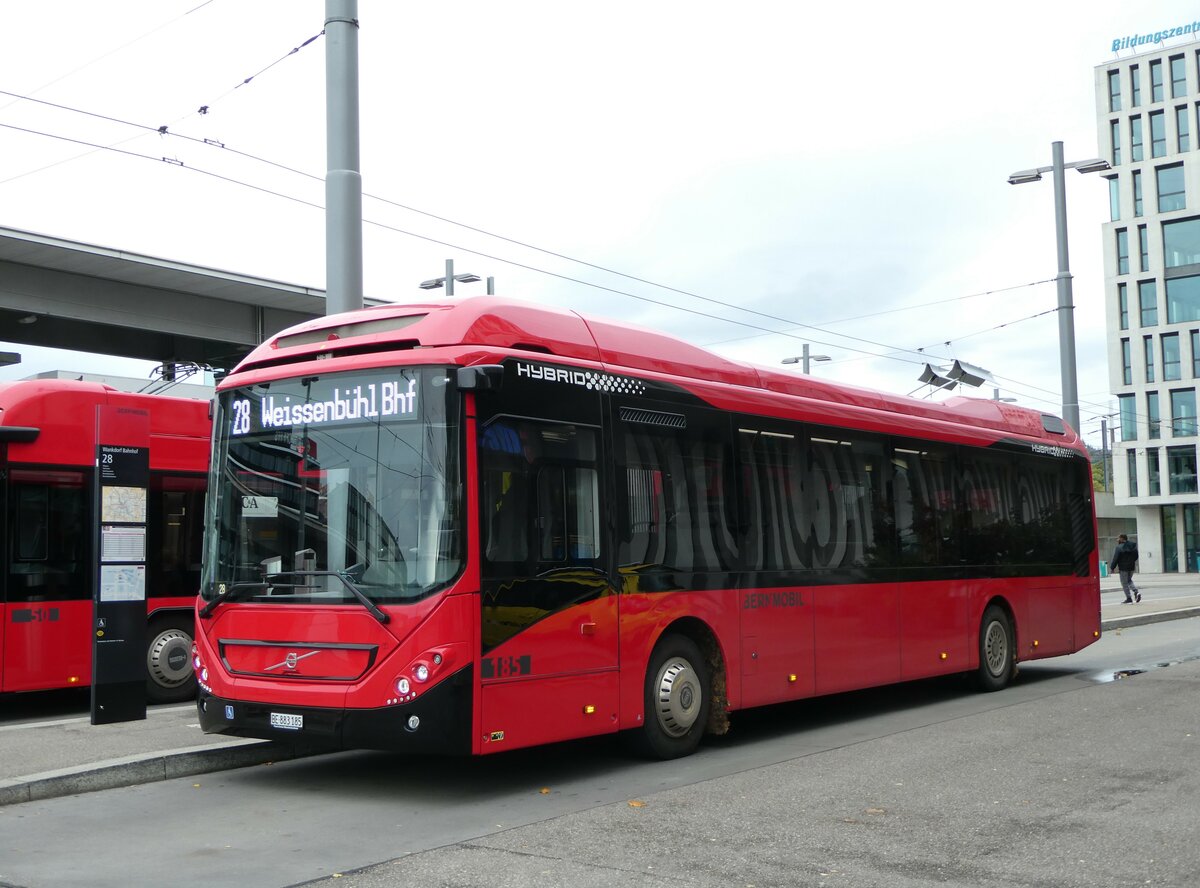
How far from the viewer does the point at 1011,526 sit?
1512 cm

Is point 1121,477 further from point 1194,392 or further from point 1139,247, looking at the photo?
point 1139,247

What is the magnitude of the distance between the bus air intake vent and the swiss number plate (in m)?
3.15

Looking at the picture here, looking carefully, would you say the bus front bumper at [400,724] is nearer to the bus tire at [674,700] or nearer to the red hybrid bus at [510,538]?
the red hybrid bus at [510,538]

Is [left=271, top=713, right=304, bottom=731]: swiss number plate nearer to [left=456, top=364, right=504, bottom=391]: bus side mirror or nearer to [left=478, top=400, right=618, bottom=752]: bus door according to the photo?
[left=478, top=400, right=618, bottom=752]: bus door

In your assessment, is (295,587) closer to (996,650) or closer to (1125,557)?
(996,650)

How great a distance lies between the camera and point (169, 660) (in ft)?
44.7

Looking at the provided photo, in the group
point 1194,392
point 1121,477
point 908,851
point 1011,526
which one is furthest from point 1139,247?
point 908,851

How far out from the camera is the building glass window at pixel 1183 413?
66.5 metres

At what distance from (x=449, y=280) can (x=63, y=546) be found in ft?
39.2

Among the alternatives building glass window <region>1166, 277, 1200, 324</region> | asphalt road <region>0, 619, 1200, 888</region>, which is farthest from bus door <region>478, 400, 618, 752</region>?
building glass window <region>1166, 277, 1200, 324</region>

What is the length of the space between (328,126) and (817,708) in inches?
294

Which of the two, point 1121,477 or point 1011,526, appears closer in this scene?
point 1011,526

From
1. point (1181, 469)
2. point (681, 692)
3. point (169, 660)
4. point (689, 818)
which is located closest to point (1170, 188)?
point (1181, 469)

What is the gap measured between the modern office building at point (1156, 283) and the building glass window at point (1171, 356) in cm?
5
